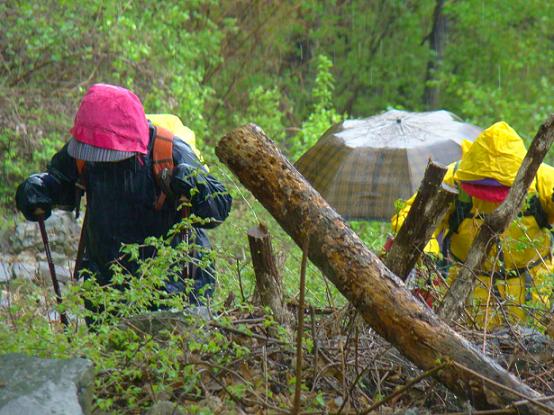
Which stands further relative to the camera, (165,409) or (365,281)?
(365,281)

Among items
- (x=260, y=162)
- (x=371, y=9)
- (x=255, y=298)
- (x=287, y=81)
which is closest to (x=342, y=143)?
(x=255, y=298)

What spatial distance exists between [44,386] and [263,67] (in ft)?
59.1

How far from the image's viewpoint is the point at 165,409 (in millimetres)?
3697

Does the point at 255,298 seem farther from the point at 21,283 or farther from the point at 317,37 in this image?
the point at 317,37

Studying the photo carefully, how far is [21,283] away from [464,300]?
1991mm

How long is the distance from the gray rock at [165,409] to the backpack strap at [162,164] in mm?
1628

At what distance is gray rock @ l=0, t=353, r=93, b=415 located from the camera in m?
3.43

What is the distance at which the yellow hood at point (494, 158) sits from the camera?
5445 mm

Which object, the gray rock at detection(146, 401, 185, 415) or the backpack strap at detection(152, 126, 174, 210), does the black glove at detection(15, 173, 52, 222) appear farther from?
the gray rock at detection(146, 401, 185, 415)

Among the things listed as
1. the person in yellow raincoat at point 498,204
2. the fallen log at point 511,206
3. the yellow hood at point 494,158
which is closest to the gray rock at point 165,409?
the fallen log at point 511,206

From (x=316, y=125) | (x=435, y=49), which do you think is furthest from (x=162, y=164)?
(x=435, y=49)

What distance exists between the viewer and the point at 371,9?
83.6ft

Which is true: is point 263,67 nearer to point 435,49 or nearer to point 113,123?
point 435,49

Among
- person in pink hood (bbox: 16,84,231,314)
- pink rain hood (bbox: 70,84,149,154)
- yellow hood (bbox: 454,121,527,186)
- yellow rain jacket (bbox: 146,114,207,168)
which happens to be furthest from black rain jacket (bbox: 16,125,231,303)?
yellow hood (bbox: 454,121,527,186)
